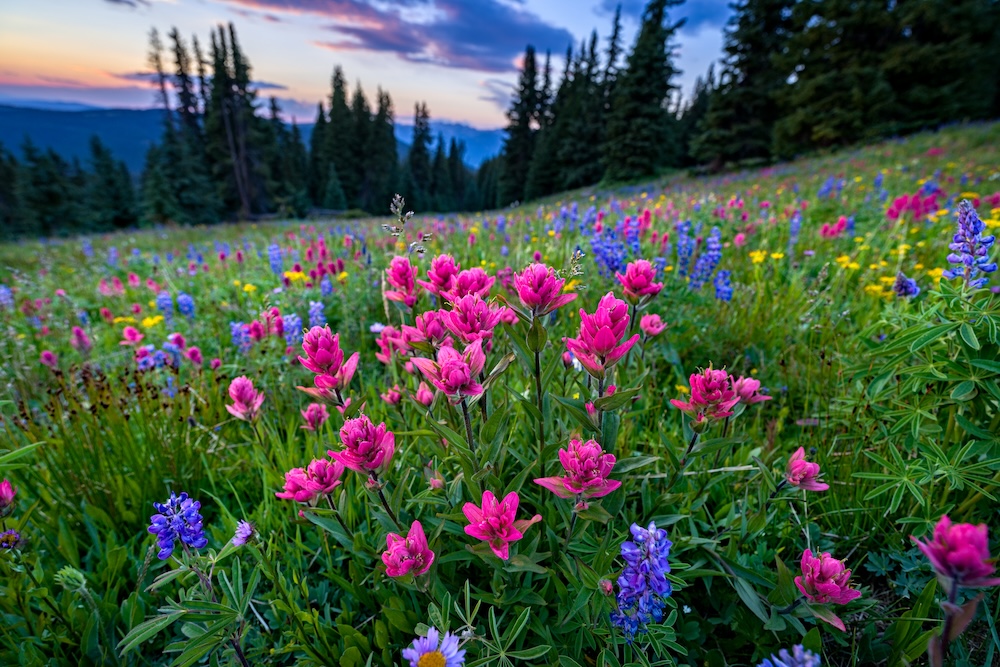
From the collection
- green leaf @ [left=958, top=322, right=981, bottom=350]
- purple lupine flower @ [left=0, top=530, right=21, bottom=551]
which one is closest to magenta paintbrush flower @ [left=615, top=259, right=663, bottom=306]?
green leaf @ [left=958, top=322, right=981, bottom=350]

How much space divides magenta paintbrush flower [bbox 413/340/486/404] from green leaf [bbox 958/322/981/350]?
151 centimetres

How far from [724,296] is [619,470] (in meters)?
2.01

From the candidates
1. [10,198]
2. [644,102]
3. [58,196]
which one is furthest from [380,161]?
[644,102]

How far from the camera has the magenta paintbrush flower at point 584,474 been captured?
1038 millimetres

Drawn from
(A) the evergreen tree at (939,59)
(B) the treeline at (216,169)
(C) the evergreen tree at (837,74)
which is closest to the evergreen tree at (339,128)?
(B) the treeline at (216,169)

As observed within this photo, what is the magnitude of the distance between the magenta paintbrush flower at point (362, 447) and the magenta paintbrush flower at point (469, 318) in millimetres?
316

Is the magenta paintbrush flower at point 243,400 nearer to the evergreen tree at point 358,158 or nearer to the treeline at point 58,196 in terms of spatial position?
the treeline at point 58,196

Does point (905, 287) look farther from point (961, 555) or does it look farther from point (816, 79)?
point (816, 79)

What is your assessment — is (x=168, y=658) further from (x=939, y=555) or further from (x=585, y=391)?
(x=939, y=555)

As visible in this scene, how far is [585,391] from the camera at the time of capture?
1173 mm

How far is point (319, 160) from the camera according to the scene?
179ft

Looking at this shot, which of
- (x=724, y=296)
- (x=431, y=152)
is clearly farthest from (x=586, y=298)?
(x=431, y=152)

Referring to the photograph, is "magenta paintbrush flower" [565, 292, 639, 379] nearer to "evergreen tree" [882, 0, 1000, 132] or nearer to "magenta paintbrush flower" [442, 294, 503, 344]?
"magenta paintbrush flower" [442, 294, 503, 344]

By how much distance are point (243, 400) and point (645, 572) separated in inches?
56.2
